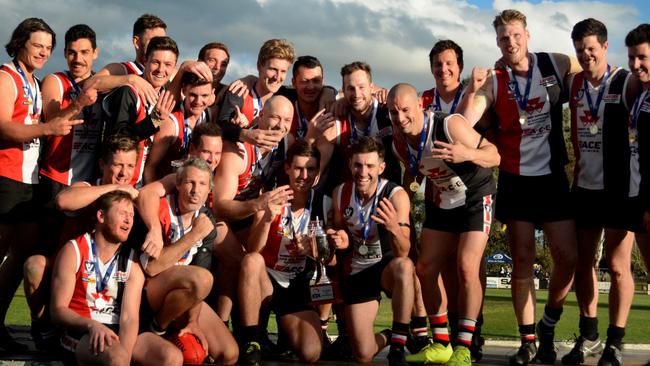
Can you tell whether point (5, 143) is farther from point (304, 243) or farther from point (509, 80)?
point (509, 80)

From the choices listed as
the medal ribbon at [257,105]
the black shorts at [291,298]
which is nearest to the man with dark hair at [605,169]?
the black shorts at [291,298]

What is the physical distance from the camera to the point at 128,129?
630 cm

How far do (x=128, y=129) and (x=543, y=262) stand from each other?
45.8 meters

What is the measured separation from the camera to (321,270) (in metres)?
6.57

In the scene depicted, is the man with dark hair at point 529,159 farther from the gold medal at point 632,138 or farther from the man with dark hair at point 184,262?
the man with dark hair at point 184,262

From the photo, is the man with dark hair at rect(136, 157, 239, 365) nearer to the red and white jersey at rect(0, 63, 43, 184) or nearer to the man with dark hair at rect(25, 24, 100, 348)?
the man with dark hair at rect(25, 24, 100, 348)

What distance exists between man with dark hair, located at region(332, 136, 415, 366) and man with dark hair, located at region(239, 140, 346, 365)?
0.28 m

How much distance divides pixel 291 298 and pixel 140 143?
75.6 inches

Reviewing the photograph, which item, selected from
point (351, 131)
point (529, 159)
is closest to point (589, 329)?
point (529, 159)

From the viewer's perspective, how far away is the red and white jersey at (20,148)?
6.37m

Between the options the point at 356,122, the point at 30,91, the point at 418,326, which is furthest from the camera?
the point at 356,122

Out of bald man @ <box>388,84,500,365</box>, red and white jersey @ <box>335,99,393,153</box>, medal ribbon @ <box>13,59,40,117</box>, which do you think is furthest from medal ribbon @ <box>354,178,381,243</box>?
medal ribbon @ <box>13,59,40,117</box>

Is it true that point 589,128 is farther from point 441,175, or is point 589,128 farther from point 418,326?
point 418,326

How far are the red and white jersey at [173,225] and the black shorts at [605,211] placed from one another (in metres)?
3.27
